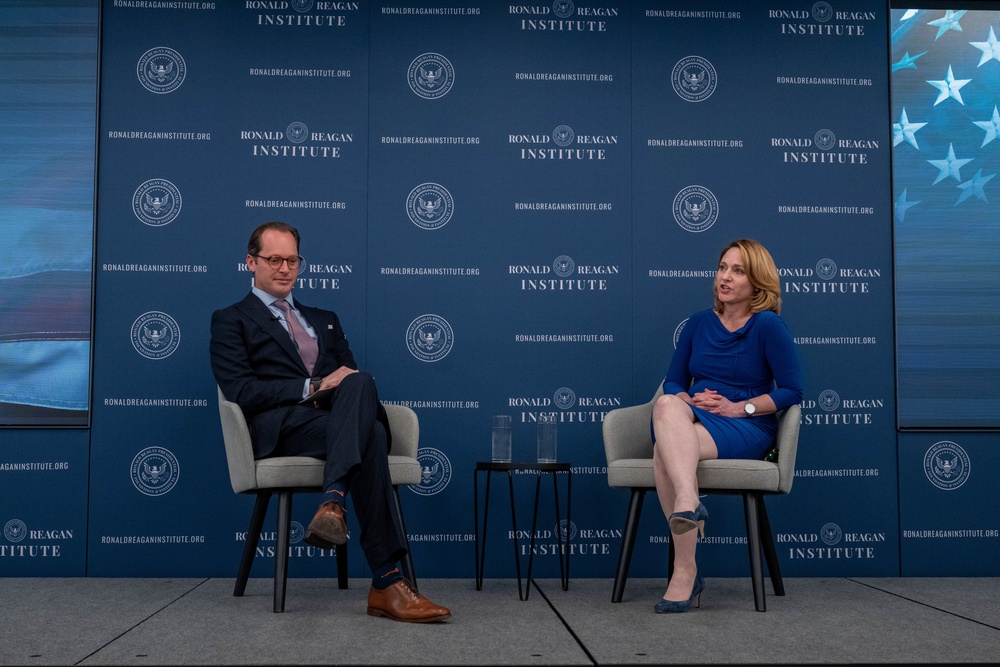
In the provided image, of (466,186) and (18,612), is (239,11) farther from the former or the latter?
(18,612)

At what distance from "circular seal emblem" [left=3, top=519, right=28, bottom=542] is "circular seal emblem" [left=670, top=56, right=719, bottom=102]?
3568 millimetres

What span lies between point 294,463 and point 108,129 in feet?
6.60

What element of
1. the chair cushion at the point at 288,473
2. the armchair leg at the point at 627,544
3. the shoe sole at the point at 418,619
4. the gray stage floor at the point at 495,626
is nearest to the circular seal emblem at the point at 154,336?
the gray stage floor at the point at 495,626

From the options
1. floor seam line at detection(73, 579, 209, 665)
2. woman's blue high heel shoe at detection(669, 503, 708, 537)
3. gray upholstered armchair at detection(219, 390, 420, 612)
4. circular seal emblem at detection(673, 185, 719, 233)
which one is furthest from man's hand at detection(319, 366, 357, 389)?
circular seal emblem at detection(673, 185, 719, 233)

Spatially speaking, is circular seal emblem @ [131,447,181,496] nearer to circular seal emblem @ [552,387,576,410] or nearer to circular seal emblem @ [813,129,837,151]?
circular seal emblem @ [552,387,576,410]

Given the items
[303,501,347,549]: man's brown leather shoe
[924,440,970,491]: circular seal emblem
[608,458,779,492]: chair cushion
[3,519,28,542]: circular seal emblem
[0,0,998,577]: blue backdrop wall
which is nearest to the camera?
[303,501,347,549]: man's brown leather shoe

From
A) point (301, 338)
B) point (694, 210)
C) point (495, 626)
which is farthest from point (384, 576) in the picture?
point (694, 210)

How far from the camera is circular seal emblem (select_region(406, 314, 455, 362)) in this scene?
420cm

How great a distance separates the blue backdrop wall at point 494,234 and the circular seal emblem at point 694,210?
0.01 meters

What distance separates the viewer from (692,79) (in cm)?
439

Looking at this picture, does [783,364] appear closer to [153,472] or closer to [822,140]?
[822,140]

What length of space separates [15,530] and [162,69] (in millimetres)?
2172

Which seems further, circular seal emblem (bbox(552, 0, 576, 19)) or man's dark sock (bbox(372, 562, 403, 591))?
circular seal emblem (bbox(552, 0, 576, 19))

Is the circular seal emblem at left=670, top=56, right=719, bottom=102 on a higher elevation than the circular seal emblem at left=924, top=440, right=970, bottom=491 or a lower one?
higher
